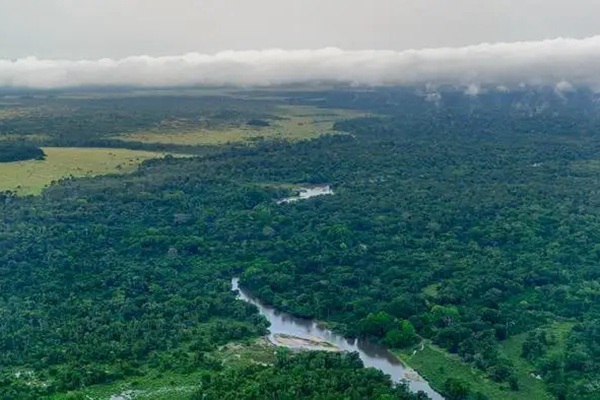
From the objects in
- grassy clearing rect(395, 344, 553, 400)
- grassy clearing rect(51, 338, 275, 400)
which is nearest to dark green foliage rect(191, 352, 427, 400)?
grassy clearing rect(51, 338, 275, 400)

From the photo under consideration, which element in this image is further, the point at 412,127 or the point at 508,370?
the point at 412,127

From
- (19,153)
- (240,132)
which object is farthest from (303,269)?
(240,132)

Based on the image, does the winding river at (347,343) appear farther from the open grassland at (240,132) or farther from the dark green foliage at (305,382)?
the open grassland at (240,132)

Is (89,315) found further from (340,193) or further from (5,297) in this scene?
(340,193)

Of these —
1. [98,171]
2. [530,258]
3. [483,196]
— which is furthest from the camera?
[98,171]

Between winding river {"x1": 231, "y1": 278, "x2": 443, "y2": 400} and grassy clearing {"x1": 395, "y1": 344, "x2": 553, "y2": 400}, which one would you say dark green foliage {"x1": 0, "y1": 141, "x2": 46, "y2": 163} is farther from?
grassy clearing {"x1": 395, "y1": 344, "x2": 553, "y2": 400}

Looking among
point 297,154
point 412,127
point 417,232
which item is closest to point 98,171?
point 297,154
